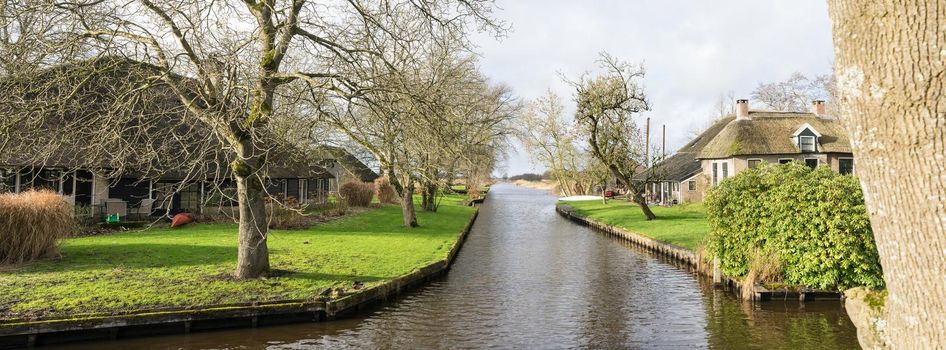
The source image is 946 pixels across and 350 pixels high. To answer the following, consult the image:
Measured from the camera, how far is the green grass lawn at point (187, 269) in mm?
10312

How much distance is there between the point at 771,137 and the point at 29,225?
37.3 meters

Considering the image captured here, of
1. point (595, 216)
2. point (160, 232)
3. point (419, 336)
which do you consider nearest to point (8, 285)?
point (419, 336)

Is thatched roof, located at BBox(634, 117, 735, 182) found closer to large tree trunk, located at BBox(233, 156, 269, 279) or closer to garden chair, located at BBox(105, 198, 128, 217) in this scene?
garden chair, located at BBox(105, 198, 128, 217)

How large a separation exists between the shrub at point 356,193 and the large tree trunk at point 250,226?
22021mm

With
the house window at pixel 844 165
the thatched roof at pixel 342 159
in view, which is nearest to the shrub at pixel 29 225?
the thatched roof at pixel 342 159

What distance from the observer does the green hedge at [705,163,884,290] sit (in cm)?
1253

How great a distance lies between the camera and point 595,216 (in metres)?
33.7

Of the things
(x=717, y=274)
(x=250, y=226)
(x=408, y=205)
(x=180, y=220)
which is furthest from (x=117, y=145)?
(x=717, y=274)

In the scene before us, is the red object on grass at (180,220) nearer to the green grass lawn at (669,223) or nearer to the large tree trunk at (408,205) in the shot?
the large tree trunk at (408,205)

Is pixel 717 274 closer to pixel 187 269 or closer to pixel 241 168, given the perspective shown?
pixel 241 168

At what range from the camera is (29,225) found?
1297 centimetres

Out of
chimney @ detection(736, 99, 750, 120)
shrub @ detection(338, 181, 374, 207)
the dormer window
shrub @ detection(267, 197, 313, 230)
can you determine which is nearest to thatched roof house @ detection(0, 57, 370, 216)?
shrub @ detection(267, 197, 313, 230)

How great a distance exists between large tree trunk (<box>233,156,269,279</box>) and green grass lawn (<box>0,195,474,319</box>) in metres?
0.40

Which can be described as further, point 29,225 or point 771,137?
point 771,137
